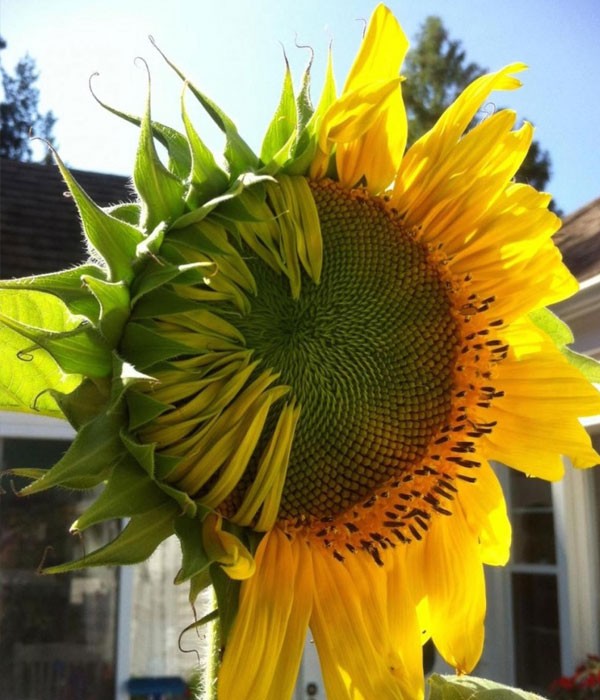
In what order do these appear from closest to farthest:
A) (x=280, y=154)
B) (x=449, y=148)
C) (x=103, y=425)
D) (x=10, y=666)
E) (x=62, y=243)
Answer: (x=103, y=425) < (x=280, y=154) < (x=449, y=148) < (x=10, y=666) < (x=62, y=243)

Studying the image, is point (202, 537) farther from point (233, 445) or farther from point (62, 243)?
point (62, 243)

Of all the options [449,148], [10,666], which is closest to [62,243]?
[10,666]

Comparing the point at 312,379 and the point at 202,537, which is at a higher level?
the point at 312,379

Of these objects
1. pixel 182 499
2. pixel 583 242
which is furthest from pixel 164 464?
pixel 583 242

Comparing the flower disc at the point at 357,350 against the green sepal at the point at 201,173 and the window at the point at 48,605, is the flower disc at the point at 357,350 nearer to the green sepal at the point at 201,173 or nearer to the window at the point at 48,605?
the green sepal at the point at 201,173

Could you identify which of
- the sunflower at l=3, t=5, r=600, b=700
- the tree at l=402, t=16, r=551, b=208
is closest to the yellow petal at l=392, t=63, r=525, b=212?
the sunflower at l=3, t=5, r=600, b=700

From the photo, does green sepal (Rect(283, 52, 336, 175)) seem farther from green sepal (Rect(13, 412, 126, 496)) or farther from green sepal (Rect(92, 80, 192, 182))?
green sepal (Rect(13, 412, 126, 496))

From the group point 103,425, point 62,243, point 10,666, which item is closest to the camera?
point 103,425

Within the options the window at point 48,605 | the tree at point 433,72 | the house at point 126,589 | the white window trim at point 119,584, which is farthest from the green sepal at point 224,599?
the tree at point 433,72
